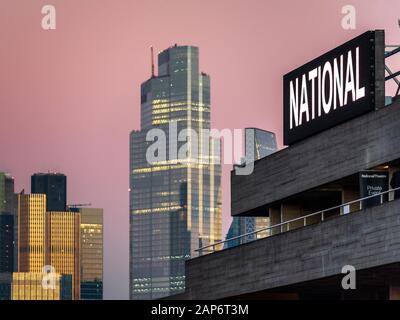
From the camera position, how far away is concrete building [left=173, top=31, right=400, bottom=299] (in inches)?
2638

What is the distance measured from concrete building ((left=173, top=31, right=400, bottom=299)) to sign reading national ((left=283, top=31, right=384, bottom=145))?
0.16m

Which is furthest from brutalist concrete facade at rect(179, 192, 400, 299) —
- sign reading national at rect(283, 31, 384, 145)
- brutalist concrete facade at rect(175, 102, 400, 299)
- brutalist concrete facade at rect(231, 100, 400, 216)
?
sign reading national at rect(283, 31, 384, 145)

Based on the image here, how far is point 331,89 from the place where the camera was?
250 feet

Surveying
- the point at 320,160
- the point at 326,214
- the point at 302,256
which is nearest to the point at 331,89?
the point at 320,160

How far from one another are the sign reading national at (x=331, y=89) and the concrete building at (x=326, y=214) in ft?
0.53

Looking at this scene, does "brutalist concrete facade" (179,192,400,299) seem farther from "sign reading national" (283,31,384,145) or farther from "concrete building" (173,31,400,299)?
"sign reading national" (283,31,384,145)

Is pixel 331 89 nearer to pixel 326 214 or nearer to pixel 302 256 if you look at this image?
pixel 302 256

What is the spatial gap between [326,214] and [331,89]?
10.0 metres

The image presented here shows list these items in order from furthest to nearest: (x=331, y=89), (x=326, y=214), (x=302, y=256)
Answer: (x=326, y=214), (x=331, y=89), (x=302, y=256)

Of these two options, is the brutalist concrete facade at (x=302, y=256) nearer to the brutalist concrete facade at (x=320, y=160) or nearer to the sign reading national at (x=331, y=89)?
the brutalist concrete facade at (x=320, y=160)

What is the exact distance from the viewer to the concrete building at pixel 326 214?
6700 cm
